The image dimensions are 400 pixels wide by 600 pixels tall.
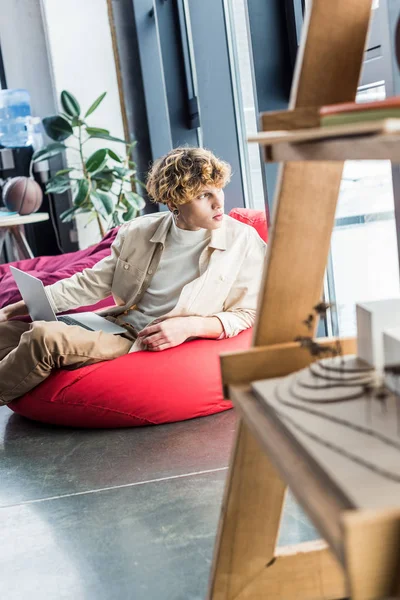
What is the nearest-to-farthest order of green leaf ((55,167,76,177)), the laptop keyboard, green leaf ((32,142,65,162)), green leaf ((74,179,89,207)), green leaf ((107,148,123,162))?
the laptop keyboard
green leaf ((107,148,123,162))
green leaf ((74,179,89,207))
green leaf ((55,167,76,177))
green leaf ((32,142,65,162))

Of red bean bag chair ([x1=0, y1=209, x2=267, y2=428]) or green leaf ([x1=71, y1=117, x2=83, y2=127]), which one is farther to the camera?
green leaf ([x1=71, y1=117, x2=83, y2=127])

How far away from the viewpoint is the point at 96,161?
550 cm

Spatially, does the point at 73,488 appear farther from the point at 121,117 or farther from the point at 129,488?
the point at 121,117

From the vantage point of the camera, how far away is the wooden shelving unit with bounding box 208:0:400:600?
0.79 metres

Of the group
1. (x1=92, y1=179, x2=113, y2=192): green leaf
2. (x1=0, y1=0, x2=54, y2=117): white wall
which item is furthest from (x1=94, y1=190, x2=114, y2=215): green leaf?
(x1=0, y1=0, x2=54, y2=117): white wall

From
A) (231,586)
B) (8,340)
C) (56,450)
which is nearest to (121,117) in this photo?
(8,340)

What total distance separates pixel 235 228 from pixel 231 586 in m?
1.77

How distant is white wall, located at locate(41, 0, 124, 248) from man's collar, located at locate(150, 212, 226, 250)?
296cm

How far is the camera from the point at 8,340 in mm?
3234

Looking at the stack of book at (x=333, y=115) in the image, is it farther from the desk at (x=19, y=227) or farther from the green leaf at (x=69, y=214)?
the desk at (x=19, y=227)

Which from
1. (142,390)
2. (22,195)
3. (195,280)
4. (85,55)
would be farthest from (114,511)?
(85,55)

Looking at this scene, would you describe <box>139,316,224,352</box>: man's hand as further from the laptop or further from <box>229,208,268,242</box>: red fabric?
<box>229,208,268,242</box>: red fabric

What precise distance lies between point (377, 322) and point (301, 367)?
0.55 feet

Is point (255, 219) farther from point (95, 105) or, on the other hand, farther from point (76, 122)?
point (76, 122)
